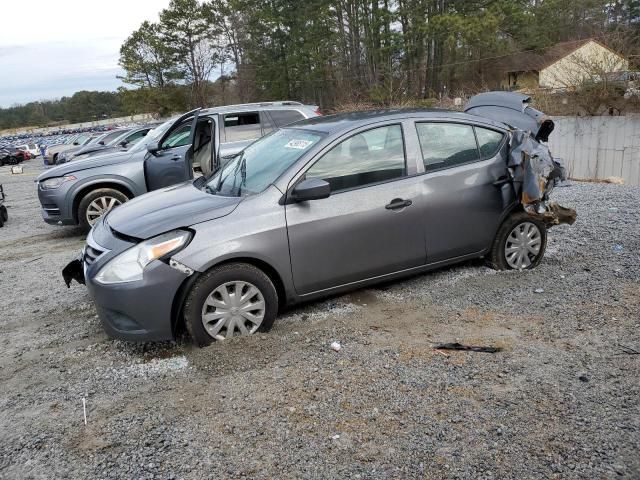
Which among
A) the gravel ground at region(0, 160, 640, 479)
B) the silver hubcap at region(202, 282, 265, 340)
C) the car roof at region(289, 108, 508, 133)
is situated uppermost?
the car roof at region(289, 108, 508, 133)

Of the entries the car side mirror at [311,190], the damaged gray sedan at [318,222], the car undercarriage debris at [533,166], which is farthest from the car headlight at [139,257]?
the car undercarriage debris at [533,166]

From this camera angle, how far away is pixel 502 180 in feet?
16.7

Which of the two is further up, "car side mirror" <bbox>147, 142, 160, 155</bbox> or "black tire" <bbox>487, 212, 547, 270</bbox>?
"car side mirror" <bbox>147, 142, 160, 155</bbox>

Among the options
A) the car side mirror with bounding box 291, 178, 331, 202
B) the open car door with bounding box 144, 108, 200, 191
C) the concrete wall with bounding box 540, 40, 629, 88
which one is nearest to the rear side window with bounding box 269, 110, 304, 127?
the open car door with bounding box 144, 108, 200, 191

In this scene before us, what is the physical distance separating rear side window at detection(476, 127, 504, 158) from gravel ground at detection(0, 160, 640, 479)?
3.86ft

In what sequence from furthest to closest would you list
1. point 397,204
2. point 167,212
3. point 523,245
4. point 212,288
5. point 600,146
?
point 600,146, point 523,245, point 397,204, point 167,212, point 212,288

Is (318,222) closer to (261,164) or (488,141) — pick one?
(261,164)

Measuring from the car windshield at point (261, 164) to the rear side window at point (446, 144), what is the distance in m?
1.01

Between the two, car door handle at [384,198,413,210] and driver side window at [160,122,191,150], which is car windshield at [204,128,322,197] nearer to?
car door handle at [384,198,413,210]

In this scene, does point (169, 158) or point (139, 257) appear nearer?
point (139, 257)

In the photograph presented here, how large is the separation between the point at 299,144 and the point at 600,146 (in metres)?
14.6

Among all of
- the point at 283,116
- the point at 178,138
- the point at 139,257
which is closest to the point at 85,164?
the point at 178,138

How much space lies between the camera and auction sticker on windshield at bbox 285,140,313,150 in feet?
14.8

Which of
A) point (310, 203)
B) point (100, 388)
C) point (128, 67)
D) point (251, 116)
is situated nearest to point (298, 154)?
point (310, 203)
